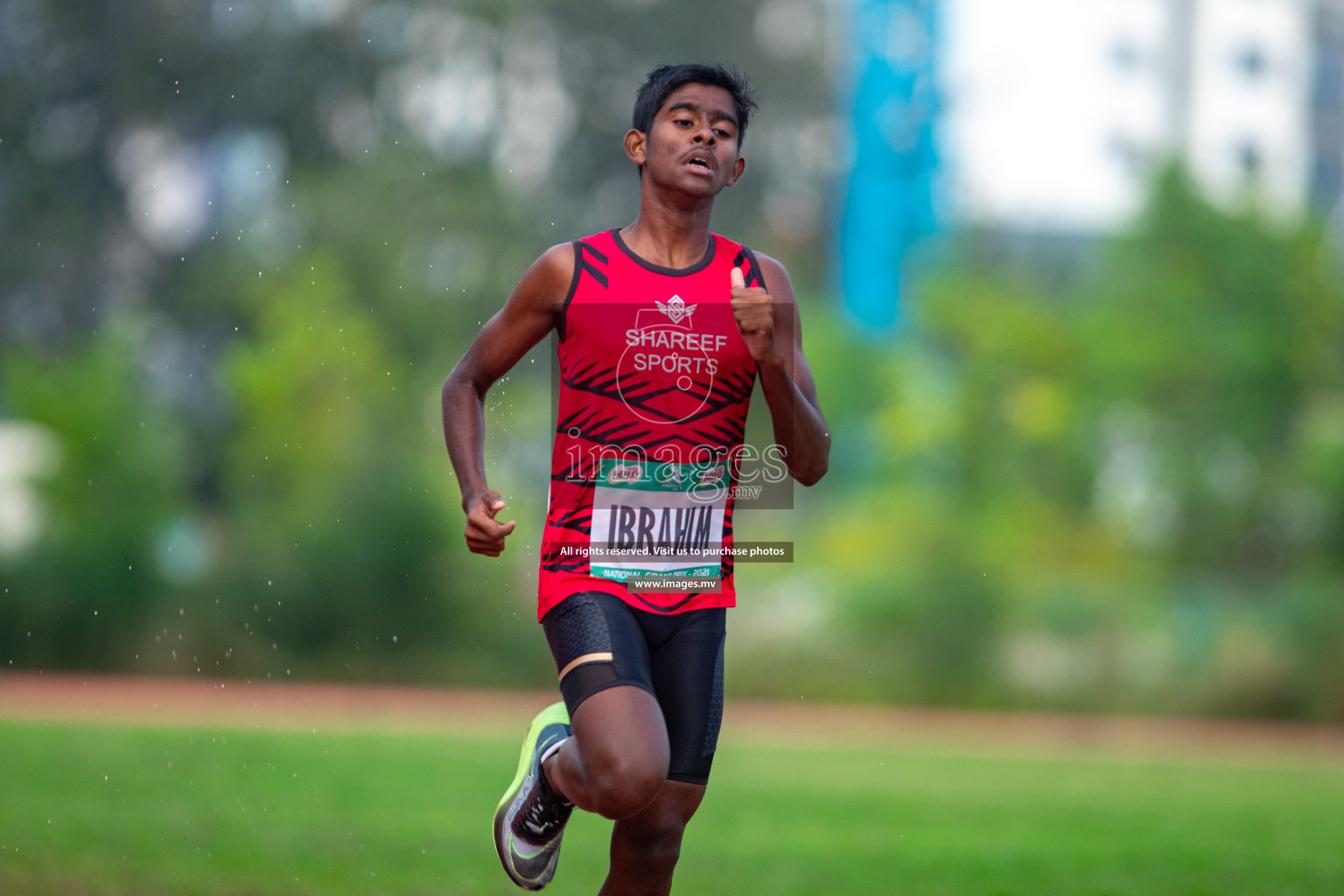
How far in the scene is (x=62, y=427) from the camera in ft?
78.9

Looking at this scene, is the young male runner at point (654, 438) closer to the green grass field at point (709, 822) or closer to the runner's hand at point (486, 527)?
the runner's hand at point (486, 527)

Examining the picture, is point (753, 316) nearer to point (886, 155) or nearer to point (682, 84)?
point (682, 84)

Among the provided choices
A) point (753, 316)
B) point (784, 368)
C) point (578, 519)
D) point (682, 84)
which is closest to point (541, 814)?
point (578, 519)

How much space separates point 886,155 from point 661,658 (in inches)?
1310

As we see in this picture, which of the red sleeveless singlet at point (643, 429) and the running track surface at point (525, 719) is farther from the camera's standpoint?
the running track surface at point (525, 719)

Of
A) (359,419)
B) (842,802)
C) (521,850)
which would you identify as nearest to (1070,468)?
(359,419)

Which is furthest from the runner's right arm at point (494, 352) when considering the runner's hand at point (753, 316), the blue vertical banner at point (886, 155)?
the blue vertical banner at point (886, 155)

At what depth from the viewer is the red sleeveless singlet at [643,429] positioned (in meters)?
4.36

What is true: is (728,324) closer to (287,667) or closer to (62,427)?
(287,667)

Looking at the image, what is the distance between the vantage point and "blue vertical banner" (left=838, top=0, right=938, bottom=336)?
3609 cm

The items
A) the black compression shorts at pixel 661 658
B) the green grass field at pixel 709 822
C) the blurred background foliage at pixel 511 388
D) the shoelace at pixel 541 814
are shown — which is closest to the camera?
the black compression shorts at pixel 661 658

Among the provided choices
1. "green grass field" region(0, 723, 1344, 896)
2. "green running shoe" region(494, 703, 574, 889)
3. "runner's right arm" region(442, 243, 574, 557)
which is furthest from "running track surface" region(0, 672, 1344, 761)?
"runner's right arm" region(442, 243, 574, 557)

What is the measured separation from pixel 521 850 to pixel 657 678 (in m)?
0.74

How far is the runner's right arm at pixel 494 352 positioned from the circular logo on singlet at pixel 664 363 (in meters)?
0.27
